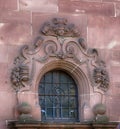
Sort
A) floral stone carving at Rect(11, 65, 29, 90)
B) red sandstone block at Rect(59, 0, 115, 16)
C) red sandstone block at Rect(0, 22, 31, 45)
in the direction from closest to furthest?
1. floral stone carving at Rect(11, 65, 29, 90)
2. red sandstone block at Rect(0, 22, 31, 45)
3. red sandstone block at Rect(59, 0, 115, 16)

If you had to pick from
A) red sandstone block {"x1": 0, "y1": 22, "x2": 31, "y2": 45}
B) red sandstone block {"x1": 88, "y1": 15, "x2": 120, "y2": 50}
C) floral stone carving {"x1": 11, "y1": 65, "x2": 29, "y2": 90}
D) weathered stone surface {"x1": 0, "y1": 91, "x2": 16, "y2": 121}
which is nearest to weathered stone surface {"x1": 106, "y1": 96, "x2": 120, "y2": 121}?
red sandstone block {"x1": 88, "y1": 15, "x2": 120, "y2": 50}

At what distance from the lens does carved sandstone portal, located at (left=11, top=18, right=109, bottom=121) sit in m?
11.9

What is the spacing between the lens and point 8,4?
39.4 ft

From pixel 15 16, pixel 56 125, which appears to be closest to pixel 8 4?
pixel 15 16

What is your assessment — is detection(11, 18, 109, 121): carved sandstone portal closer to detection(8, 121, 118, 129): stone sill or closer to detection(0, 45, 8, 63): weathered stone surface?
detection(0, 45, 8, 63): weathered stone surface

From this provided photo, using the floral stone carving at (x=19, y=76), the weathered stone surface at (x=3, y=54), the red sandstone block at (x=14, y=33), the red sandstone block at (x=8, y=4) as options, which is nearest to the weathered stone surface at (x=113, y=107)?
the floral stone carving at (x=19, y=76)

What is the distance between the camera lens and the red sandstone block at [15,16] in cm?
1194

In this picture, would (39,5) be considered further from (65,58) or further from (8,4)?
(65,58)

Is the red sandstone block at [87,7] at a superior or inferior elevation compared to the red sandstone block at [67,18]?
superior

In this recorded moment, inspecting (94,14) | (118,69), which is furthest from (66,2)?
(118,69)

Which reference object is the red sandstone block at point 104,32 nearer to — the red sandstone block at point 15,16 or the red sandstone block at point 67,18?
the red sandstone block at point 67,18

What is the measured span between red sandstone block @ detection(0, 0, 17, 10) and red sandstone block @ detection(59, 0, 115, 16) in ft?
3.04

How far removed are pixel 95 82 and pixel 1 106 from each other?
6.26ft

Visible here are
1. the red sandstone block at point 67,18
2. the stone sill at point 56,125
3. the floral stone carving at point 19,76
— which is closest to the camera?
the stone sill at point 56,125
